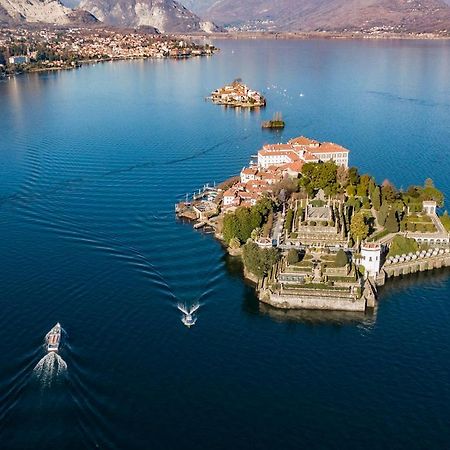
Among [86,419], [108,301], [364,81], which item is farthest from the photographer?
[364,81]

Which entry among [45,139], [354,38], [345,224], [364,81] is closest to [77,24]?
[354,38]

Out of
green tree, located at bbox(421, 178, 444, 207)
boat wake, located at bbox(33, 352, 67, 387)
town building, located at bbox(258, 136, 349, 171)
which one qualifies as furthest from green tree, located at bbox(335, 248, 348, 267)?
town building, located at bbox(258, 136, 349, 171)

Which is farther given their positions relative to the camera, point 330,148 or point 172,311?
point 330,148

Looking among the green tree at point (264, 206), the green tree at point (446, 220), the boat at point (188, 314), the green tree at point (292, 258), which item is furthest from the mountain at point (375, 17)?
the boat at point (188, 314)

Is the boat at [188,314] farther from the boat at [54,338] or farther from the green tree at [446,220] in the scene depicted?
the green tree at [446,220]

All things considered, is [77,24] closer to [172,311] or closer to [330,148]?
[330,148]

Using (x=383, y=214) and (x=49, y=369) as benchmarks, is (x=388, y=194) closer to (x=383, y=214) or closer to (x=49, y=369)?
(x=383, y=214)
